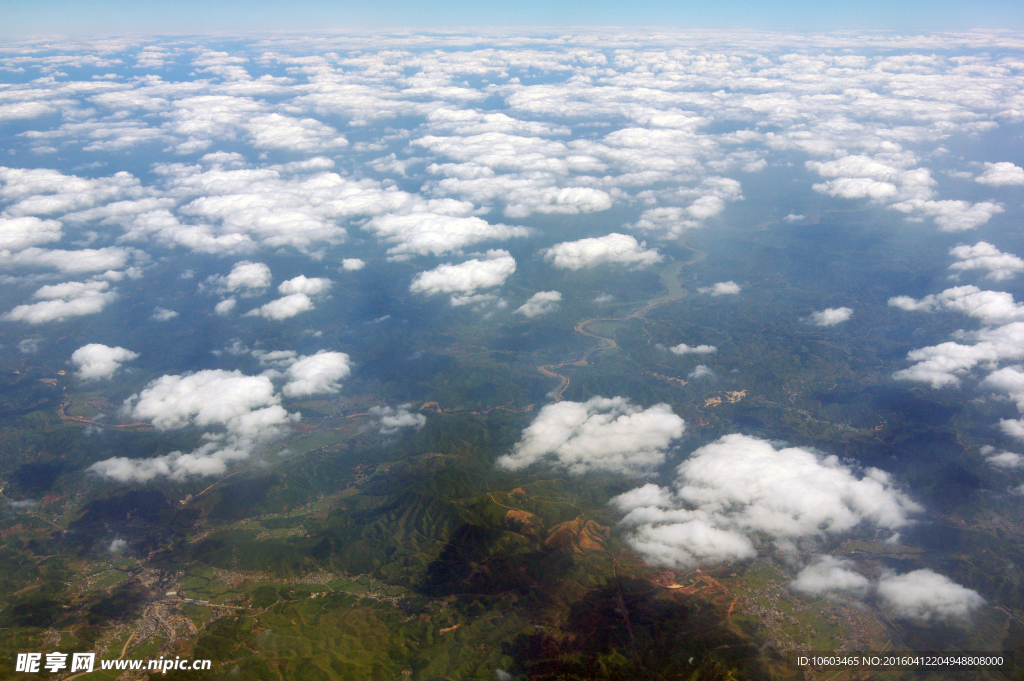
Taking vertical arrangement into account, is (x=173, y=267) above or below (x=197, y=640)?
above

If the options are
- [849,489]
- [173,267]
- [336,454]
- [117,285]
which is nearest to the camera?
[849,489]

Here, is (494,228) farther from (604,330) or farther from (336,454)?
(336,454)

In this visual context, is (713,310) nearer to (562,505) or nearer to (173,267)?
(562,505)

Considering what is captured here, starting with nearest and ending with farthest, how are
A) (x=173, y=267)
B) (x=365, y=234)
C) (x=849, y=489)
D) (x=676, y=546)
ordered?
(x=676, y=546) → (x=849, y=489) → (x=173, y=267) → (x=365, y=234)

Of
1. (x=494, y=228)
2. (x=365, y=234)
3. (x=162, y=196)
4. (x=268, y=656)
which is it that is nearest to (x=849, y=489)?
(x=268, y=656)

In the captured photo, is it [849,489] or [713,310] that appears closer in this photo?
[849,489]

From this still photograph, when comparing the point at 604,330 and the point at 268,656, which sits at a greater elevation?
the point at 604,330

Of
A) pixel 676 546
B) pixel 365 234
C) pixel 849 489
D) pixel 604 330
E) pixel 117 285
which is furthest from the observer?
pixel 365 234

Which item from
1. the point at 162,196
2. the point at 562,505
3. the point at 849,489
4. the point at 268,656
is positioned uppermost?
the point at 162,196

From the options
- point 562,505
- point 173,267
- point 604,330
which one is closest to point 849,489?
point 562,505
